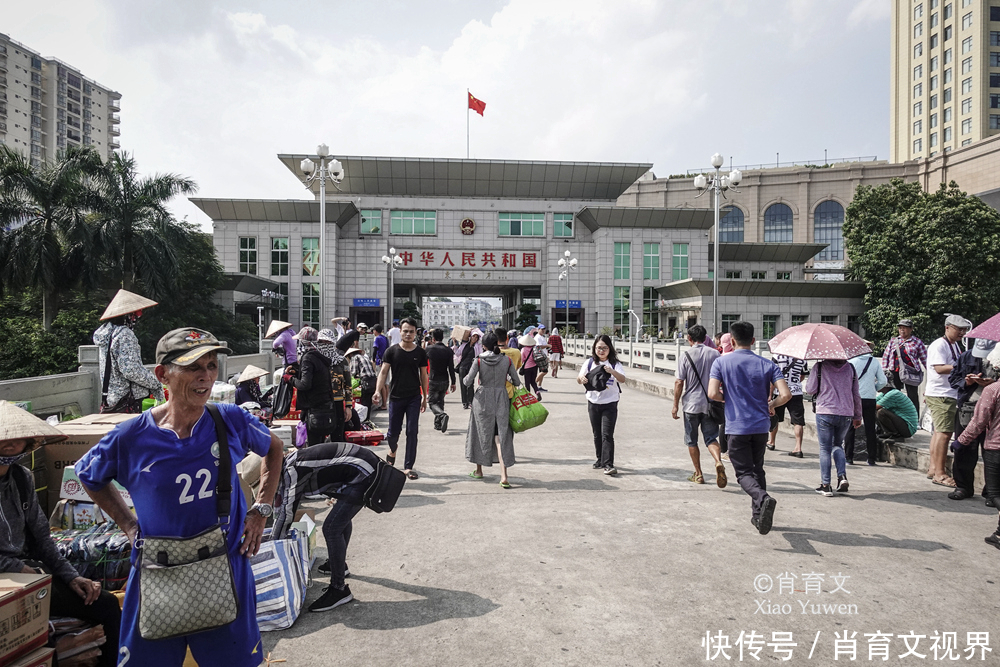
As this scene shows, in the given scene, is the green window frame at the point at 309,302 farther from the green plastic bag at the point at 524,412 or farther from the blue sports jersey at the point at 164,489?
the blue sports jersey at the point at 164,489

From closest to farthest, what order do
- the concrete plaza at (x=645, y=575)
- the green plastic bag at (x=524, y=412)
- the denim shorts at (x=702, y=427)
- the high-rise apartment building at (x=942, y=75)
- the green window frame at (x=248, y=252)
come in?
1. the concrete plaza at (x=645, y=575)
2. the denim shorts at (x=702, y=427)
3. the green plastic bag at (x=524, y=412)
4. the green window frame at (x=248, y=252)
5. the high-rise apartment building at (x=942, y=75)

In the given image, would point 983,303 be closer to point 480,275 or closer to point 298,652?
point 480,275

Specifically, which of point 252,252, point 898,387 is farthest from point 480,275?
point 898,387

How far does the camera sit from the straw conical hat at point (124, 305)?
546 centimetres

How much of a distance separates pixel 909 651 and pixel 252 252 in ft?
150

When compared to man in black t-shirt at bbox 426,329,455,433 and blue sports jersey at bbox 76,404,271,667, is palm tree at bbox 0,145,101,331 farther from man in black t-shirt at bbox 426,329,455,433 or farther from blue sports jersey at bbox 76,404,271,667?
blue sports jersey at bbox 76,404,271,667

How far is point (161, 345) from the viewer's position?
2.31m

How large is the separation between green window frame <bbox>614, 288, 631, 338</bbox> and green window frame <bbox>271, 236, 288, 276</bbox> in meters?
24.5

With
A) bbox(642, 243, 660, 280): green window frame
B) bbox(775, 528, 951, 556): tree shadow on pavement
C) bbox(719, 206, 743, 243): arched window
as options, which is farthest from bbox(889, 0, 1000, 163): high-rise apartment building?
bbox(775, 528, 951, 556): tree shadow on pavement

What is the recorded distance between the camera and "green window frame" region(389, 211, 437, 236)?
45.4 meters

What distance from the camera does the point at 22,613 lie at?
7.96 ft

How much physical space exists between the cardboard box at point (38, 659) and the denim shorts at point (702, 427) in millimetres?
5857

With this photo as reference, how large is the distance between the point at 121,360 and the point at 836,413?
7124 millimetres

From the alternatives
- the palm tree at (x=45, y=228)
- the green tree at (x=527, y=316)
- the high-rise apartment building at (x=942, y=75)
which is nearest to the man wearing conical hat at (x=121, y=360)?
the palm tree at (x=45, y=228)
